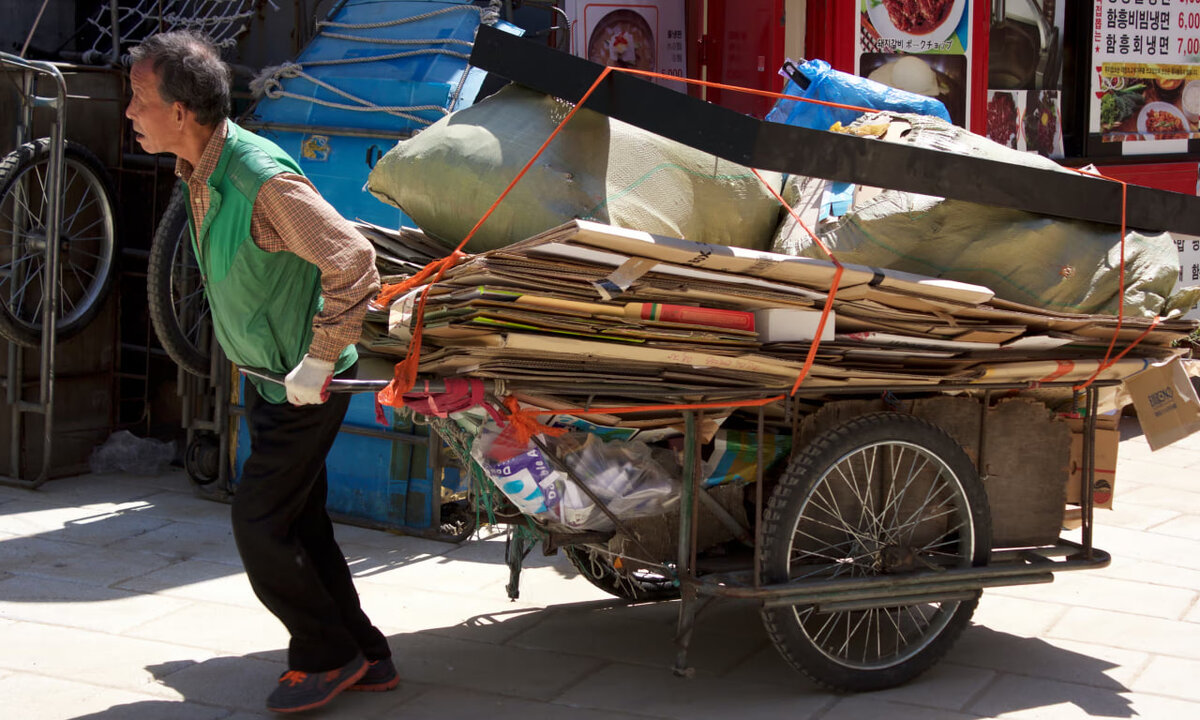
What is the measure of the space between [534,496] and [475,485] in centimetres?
31

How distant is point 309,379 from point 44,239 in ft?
11.1

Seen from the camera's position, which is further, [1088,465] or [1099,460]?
[1099,460]

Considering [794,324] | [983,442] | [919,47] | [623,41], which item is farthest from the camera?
[919,47]

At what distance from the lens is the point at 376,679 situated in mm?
3502

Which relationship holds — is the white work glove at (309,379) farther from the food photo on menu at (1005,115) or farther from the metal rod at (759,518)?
the food photo on menu at (1005,115)

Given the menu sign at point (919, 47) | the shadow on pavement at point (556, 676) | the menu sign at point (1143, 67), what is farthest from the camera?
the menu sign at point (1143, 67)

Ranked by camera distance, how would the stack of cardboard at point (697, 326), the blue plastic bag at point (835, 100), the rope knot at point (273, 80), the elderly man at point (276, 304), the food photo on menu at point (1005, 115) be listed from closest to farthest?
the stack of cardboard at point (697, 326), the elderly man at point (276, 304), the blue plastic bag at point (835, 100), the rope knot at point (273, 80), the food photo on menu at point (1005, 115)

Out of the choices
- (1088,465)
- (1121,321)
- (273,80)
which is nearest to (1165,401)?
(1088,465)

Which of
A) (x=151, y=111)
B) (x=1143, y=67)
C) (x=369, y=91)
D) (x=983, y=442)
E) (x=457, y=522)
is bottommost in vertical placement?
(x=457, y=522)

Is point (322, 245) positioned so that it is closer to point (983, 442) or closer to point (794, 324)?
point (794, 324)

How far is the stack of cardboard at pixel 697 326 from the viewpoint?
2.90m

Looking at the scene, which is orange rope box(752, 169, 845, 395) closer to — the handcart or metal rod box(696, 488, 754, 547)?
the handcart

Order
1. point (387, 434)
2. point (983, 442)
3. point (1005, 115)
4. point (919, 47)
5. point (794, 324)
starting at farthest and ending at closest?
point (1005, 115)
point (919, 47)
point (387, 434)
point (983, 442)
point (794, 324)

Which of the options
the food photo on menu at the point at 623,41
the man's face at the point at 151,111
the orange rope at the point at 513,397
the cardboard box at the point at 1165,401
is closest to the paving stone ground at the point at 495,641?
the cardboard box at the point at 1165,401
